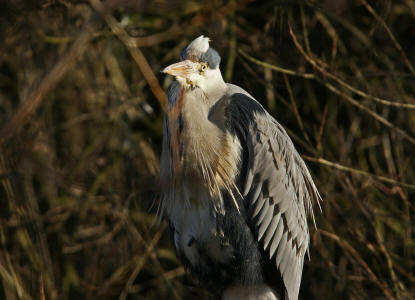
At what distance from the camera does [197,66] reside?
2.96 m

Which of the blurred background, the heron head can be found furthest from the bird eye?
the blurred background

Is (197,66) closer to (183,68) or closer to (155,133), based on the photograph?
(183,68)

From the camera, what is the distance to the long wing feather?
302cm

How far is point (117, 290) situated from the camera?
17.4ft

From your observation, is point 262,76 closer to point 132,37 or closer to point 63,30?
point 132,37

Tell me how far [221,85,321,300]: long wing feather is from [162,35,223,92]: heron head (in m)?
0.16

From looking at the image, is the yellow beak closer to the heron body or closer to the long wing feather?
the heron body

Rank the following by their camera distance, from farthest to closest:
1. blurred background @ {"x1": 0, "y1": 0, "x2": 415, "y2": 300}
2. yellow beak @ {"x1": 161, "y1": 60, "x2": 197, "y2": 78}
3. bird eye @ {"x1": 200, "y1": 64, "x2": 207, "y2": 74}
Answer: blurred background @ {"x1": 0, "y1": 0, "x2": 415, "y2": 300}
bird eye @ {"x1": 200, "y1": 64, "x2": 207, "y2": 74}
yellow beak @ {"x1": 161, "y1": 60, "x2": 197, "y2": 78}

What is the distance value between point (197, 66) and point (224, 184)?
581mm

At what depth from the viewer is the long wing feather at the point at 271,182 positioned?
3.02 m

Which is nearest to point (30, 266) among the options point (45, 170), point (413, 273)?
point (45, 170)

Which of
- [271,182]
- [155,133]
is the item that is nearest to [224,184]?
[271,182]

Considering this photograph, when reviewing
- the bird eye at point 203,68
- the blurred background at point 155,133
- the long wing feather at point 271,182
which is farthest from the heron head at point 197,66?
the blurred background at point 155,133

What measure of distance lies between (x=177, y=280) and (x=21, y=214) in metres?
2.23
